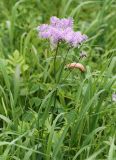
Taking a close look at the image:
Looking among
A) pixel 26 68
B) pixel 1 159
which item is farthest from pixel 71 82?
pixel 1 159

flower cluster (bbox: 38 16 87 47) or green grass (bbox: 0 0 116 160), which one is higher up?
flower cluster (bbox: 38 16 87 47)

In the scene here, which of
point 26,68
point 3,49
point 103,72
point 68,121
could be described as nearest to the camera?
point 68,121

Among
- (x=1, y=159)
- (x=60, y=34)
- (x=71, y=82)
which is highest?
(x=60, y=34)

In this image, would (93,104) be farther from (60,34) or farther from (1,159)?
(1,159)

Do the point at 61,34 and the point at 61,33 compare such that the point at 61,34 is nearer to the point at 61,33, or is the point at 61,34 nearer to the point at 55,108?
the point at 61,33

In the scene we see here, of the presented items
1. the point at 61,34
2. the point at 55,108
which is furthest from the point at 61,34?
the point at 55,108

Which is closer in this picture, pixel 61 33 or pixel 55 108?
pixel 61 33

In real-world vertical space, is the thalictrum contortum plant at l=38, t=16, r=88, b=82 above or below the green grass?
above

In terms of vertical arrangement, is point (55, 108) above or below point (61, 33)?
below
